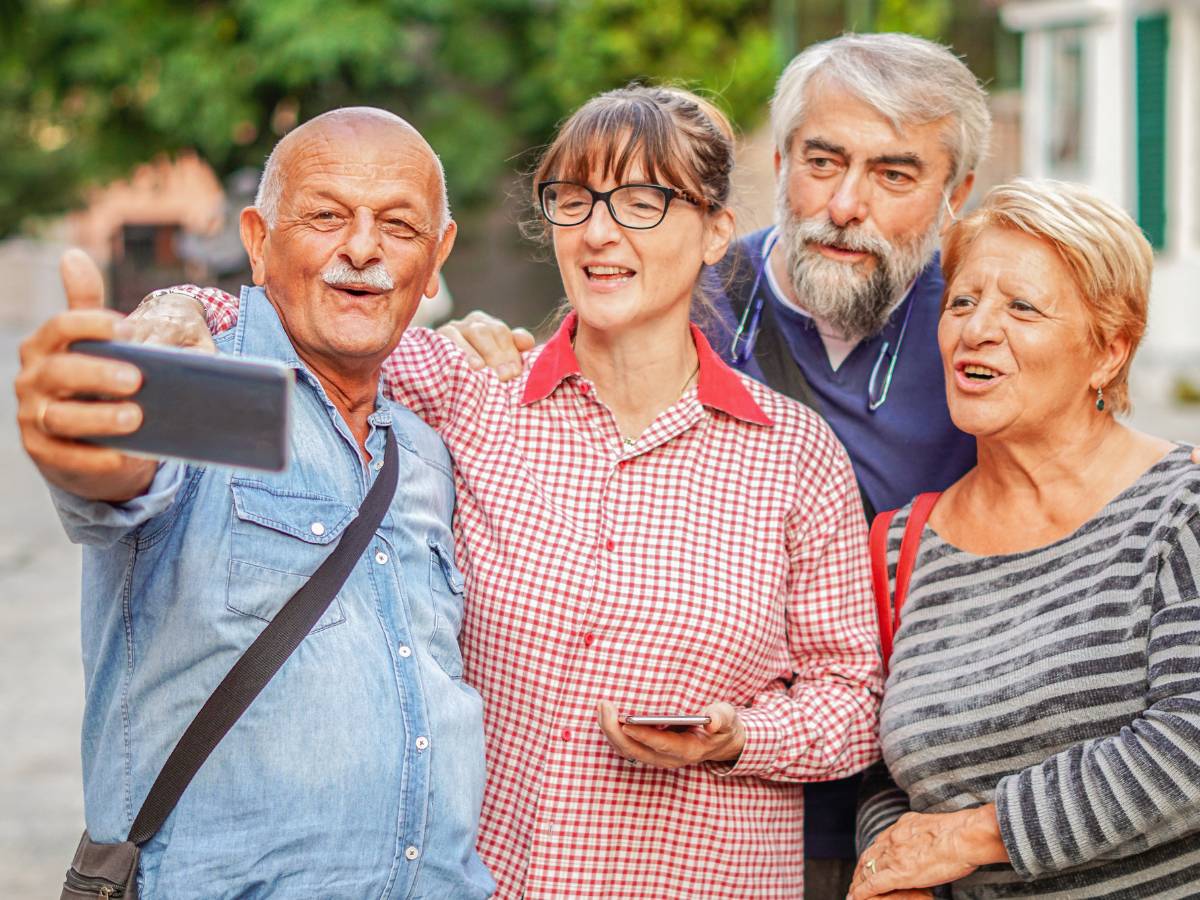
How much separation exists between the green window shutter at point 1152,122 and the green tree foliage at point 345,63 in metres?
4.44

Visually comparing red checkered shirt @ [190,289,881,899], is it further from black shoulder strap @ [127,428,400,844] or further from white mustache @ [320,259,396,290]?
black shoulder strap @ [127,428,400,844]

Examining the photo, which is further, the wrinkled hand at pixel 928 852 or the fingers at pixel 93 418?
the wrinkled hand at pixel 928 852

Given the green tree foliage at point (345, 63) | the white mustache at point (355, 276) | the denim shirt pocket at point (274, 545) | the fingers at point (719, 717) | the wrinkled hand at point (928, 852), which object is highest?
the green tree foliage at point (345, 63)

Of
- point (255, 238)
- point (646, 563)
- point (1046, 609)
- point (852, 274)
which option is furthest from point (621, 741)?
point (852, 274)

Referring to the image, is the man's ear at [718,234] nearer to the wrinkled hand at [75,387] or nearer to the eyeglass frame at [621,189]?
Result: the eyeglass frame at [621,189]

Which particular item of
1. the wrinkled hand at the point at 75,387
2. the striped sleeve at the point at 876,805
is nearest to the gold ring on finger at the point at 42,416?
the wrinkled hand at the point at 75,387

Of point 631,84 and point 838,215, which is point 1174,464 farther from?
point 631,84

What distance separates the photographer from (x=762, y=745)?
8.38 ft

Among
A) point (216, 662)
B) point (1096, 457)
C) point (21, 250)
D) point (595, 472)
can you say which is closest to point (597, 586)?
point (595, 472)

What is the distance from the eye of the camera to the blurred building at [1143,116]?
51.9ft

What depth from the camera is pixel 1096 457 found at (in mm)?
2611

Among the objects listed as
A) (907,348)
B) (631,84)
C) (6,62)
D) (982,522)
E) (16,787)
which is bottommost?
(16,787)

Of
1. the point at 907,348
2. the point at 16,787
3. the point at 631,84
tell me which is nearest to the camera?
the point at 631,84

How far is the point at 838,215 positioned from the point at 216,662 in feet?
5.64
